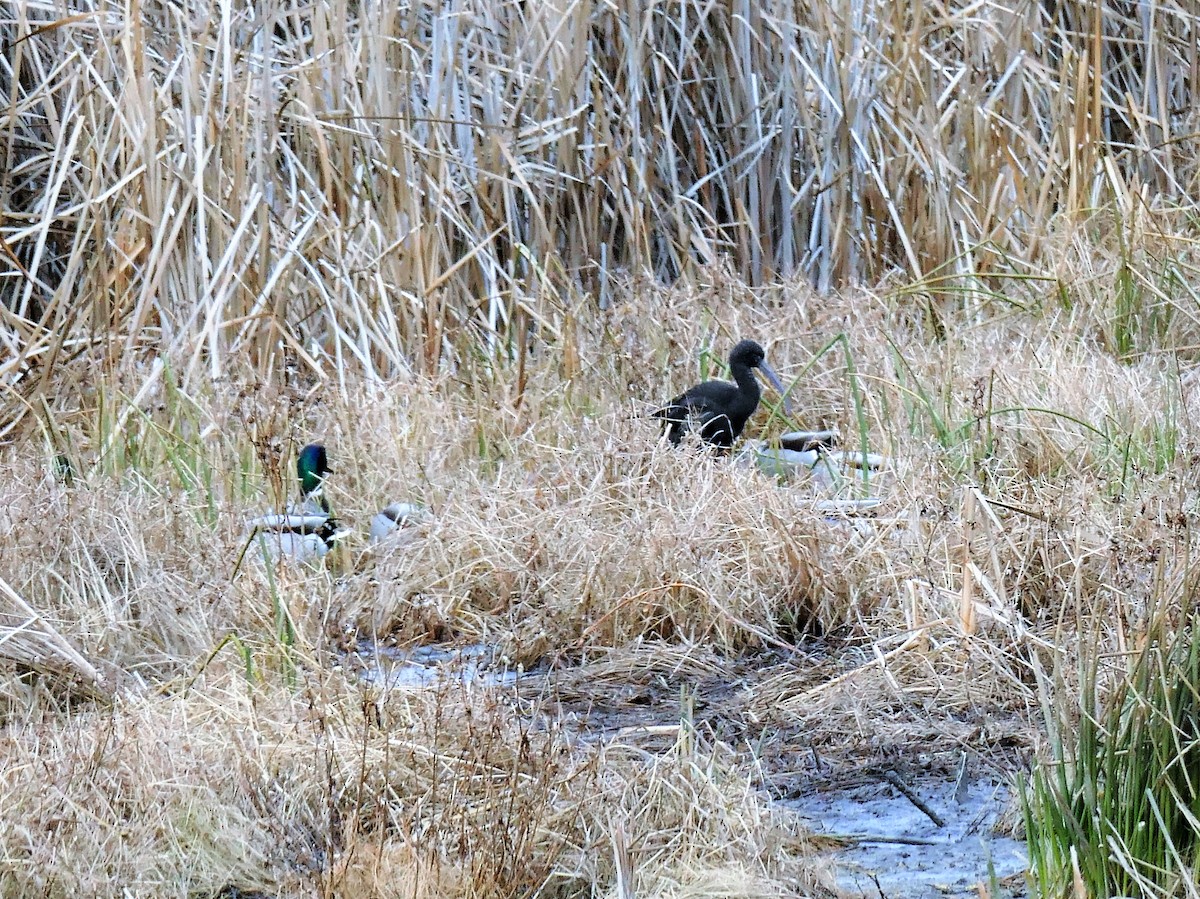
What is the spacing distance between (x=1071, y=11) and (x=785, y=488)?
3.62m

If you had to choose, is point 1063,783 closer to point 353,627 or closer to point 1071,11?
point 353,627

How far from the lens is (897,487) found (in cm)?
383

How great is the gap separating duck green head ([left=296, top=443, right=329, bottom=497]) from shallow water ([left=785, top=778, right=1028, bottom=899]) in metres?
2.09

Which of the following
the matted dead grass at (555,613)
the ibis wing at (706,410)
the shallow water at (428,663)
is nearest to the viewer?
the matted dead grass at (555,613)

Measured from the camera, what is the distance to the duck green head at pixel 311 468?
4.48m

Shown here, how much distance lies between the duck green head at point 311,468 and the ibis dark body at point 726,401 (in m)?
0.99

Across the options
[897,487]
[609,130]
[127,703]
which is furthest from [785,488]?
[609,130]

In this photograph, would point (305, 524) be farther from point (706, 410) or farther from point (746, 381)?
point (746, 381)

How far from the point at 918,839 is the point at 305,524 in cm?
179

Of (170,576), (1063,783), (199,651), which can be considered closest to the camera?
(1063,783)

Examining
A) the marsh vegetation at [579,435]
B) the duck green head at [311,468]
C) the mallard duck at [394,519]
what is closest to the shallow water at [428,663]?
the marsh vegetation at [579,435]

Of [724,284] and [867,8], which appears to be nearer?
[724,284]

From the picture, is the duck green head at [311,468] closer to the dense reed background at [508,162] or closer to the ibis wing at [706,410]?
the dense reed background at [508,162]

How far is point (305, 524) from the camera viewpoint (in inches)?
152
